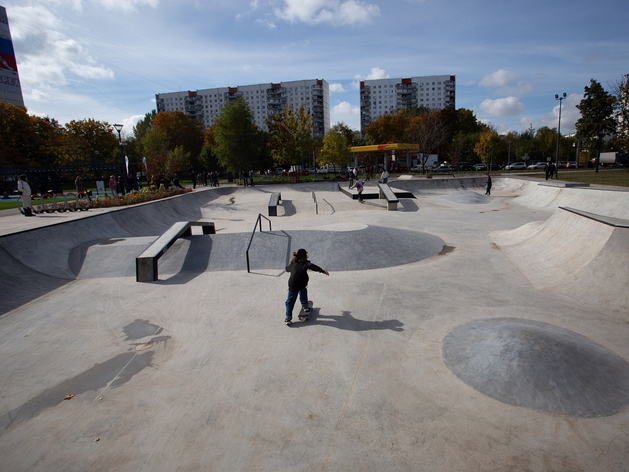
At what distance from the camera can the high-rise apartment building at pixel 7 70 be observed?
61.6 metres

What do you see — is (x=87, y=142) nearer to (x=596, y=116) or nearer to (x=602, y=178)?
(x=602, y=178)

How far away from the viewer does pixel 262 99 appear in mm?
122688

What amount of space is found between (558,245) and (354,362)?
6861 mm

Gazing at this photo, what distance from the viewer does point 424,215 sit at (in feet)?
54.8

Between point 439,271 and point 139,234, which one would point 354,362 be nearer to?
point 439,271

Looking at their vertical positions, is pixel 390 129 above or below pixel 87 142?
above

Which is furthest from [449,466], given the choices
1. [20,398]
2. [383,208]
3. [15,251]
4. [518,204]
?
[518,204]

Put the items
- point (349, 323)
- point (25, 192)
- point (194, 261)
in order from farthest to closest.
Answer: point (25, 192) < point (194, 261) < point (349, 323)

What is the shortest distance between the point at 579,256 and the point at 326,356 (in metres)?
6.35

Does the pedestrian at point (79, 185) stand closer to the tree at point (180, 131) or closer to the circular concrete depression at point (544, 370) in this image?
the circular concrete depression at point (544, 370)

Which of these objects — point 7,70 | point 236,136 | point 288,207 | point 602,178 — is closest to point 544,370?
point 288,207

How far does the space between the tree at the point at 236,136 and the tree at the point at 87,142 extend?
11.4 m

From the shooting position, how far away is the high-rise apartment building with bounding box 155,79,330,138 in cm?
11919

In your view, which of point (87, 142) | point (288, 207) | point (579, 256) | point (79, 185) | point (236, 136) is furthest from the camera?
point (87, 142)
